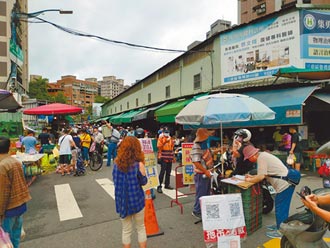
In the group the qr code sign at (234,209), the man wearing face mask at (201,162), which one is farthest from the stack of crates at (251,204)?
the qr code sign at (234,209)

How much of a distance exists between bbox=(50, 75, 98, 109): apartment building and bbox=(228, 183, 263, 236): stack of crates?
383 ft

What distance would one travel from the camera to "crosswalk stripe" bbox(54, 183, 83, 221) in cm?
547

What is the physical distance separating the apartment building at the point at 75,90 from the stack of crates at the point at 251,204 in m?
117

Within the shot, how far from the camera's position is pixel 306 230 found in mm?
2953

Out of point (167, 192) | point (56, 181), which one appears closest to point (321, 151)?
point (167, 192)

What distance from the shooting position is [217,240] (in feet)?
10.3

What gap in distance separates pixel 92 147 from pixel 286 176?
908cm

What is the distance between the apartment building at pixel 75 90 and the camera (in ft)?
379

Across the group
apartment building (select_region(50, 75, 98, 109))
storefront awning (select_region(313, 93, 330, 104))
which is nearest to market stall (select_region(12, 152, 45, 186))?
storefront awning (select_region(313, 93, 330, 104))

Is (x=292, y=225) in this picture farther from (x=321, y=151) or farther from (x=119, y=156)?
(x=119, y=156)

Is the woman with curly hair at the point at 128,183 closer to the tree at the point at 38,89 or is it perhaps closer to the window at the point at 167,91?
the window at the point at 167,91

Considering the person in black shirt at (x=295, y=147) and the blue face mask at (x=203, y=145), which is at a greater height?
the blue face mask at (x=203, y=145)

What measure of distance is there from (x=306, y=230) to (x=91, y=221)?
4.05m

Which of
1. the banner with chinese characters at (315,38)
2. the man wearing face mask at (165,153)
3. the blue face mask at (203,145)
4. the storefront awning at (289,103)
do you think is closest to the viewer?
the blue face mask at (203,145)
